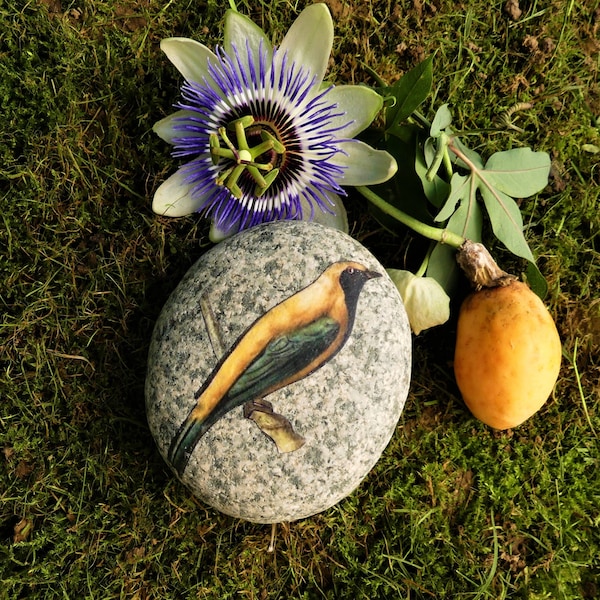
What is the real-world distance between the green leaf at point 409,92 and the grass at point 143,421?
21cm

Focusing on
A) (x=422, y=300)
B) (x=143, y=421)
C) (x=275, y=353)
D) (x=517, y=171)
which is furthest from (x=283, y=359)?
(x=517, y=171)

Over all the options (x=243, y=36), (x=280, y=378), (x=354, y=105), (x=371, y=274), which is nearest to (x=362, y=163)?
(x=354, y=105)

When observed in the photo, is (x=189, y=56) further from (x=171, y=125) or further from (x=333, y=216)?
(x=333, y=216)

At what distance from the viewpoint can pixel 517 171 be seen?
1.74 meters

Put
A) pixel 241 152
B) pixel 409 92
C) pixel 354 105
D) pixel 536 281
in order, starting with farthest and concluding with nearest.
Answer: pixel 536 281
pixel 409 92
pixel 354 105
pixel 241 152

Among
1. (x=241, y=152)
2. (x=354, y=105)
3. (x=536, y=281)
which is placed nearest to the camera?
(x=241, y=152)

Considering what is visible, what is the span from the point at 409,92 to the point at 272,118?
33 cm

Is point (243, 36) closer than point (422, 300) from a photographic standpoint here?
Yes

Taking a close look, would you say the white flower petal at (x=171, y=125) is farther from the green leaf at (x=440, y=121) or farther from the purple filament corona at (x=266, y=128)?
the green leaf at (x=440, y=121)

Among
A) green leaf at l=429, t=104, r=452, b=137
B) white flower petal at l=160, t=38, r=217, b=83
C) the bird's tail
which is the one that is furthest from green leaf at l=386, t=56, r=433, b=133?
the bird's tail

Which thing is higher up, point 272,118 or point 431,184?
point 272,118

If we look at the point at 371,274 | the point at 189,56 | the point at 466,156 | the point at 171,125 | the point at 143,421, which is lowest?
the point at 143,421

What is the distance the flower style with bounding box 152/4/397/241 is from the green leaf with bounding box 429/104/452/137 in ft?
0.62

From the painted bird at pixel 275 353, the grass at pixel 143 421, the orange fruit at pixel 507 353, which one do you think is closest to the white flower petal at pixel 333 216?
the grass at pixel 143 421
